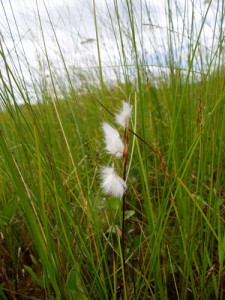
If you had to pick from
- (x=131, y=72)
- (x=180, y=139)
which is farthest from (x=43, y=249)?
(x=131, y=72)

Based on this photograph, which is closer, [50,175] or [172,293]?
[50,175]

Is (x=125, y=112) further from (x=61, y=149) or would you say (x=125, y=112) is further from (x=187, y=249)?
(x=61, y=149)

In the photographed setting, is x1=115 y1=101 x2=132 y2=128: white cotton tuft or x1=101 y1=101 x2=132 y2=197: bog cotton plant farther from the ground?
x1=115 y1=101 x2=132 y2=128: white cotton tuft

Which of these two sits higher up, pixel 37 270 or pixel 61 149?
pixel 61 149

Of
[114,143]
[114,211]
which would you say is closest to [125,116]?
[114,143]

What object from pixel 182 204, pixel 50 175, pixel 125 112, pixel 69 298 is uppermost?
pixel 125 112

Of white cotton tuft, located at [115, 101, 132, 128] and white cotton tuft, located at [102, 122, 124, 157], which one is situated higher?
white cotton tuft, located at [115, 101, 132, 128]

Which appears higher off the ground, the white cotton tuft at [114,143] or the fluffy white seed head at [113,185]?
the white cotton tuft at [114,143]

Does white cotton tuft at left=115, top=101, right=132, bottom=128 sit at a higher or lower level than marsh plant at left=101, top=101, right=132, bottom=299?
higher

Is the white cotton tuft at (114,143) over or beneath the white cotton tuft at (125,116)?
beneath

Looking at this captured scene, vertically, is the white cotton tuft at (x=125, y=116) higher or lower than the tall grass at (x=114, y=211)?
higher

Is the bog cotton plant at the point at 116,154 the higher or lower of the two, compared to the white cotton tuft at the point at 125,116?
lower
